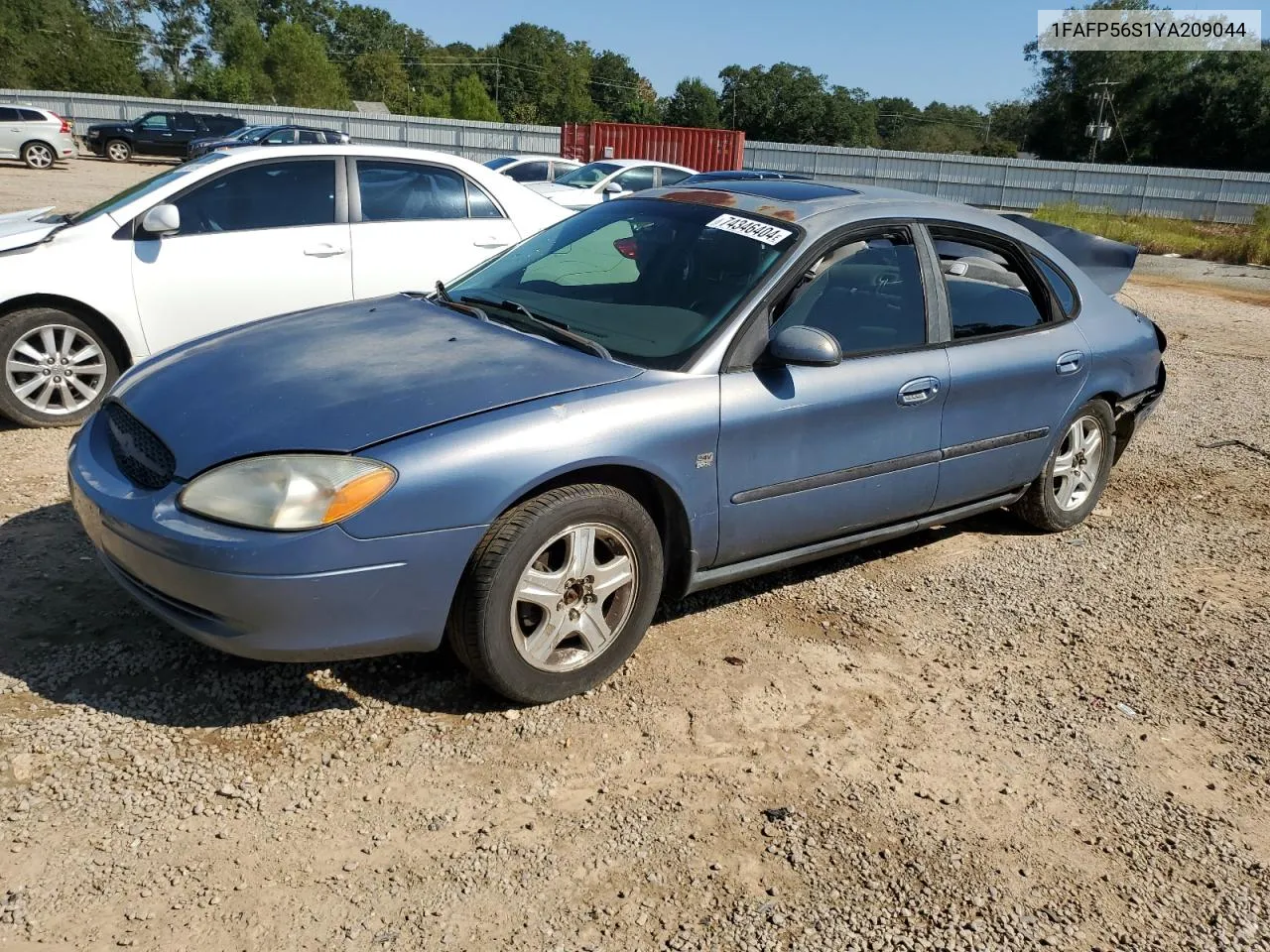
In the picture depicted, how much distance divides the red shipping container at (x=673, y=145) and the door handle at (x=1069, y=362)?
25.1m

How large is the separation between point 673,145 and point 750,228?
2633 centimetres

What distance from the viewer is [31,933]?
2311mm

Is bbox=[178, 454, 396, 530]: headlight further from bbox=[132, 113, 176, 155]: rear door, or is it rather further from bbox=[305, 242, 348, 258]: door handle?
bbox=[132, 113, 176, 155]: rear door

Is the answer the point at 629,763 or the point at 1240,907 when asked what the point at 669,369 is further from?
the point at 1240,907

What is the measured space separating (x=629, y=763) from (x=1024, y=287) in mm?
3008

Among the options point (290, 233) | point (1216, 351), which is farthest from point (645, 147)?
point (290, 233)

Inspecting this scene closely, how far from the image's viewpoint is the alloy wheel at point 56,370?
5617 millimetres

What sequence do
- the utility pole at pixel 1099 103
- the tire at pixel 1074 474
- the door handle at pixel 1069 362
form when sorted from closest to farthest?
the door handle at pixel 1069 362, the tire at pixel 1074 474, the utility pole at pixel 1099 103

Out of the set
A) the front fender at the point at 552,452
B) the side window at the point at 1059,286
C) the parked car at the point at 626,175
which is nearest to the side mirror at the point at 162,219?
the front fender at the point at 552,452

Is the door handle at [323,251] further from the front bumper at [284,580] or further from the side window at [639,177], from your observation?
the side window at [639,177]

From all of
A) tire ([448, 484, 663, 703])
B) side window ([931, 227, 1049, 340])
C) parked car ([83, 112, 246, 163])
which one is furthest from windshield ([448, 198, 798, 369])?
parked car ([83, 112, 246, 163])

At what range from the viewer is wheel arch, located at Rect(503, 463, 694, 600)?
10.6 feet

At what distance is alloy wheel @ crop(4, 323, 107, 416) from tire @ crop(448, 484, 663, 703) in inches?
148

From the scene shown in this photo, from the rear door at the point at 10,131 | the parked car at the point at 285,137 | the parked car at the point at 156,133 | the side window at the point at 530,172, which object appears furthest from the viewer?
the parked car at the point at 156,133
